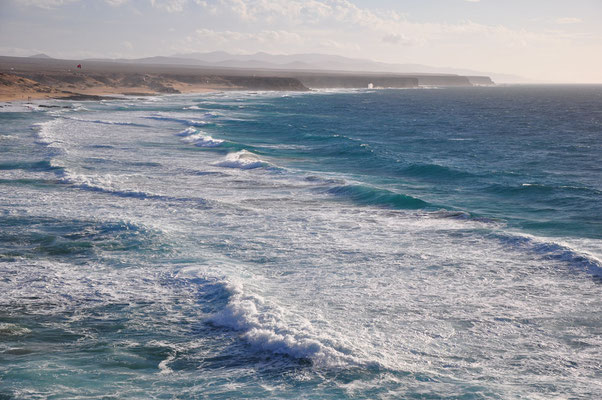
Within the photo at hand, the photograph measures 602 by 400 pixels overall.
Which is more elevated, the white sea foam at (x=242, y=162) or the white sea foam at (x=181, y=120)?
the white sea foam at (x=181, y=120)

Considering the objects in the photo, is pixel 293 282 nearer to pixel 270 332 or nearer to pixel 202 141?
pixel 270 332

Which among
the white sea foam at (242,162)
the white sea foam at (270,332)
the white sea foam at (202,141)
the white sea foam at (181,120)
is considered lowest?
the white sea foam at (270,332)

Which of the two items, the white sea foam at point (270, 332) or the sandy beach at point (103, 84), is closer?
the white sea foam at point (270, 332)

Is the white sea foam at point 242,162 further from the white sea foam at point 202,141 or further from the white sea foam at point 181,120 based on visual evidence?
the white sea foam at point 181,120

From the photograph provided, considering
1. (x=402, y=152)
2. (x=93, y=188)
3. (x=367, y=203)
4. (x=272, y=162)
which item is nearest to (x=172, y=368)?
(x=367, y=203)

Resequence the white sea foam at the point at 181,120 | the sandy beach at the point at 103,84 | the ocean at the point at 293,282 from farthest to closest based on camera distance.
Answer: the sandy beach at the point at 103,84, the white sea foam at the point at 181,120, the ocean at the point at 293,282

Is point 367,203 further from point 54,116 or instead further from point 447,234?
point 54,116

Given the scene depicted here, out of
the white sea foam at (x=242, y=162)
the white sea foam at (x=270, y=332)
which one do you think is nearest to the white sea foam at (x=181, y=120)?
the white sea foam at (x=242, y=162)
